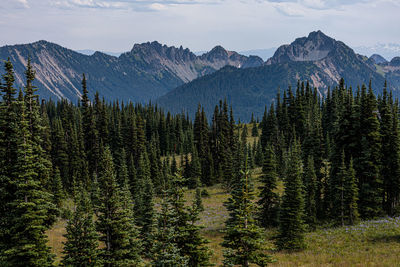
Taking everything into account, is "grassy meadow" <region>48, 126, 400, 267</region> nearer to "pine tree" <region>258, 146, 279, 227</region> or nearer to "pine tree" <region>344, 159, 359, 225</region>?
"pine tree" <region>344, 159, 359, 225</region>

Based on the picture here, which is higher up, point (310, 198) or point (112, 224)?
point (112, 224)

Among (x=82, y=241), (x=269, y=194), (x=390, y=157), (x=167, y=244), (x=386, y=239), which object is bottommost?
(x=386, y=239)

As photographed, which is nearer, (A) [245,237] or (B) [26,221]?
(A) [245,237]

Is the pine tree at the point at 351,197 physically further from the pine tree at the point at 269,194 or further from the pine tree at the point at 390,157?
the pine tree at the point at 269,194

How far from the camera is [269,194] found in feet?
133

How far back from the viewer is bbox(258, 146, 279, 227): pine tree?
40125 millimetres

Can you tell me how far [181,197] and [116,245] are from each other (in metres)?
7.17

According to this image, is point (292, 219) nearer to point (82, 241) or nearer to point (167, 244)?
point (167, 244)

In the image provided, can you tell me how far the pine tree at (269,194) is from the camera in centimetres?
4012

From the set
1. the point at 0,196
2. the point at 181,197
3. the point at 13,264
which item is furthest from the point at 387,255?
the point at 0,196

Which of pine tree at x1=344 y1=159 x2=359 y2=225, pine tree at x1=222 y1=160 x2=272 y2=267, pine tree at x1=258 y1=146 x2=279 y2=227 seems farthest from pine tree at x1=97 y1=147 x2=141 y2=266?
pine tree at x1=344 y1=159 x2=359 y2=225

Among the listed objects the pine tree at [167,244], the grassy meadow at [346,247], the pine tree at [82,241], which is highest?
the pine tree at [167,244]

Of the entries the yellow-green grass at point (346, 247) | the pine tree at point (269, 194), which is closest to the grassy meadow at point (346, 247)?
the yellow-green grass at point (346, 247)

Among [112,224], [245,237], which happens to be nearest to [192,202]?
[112,224]
